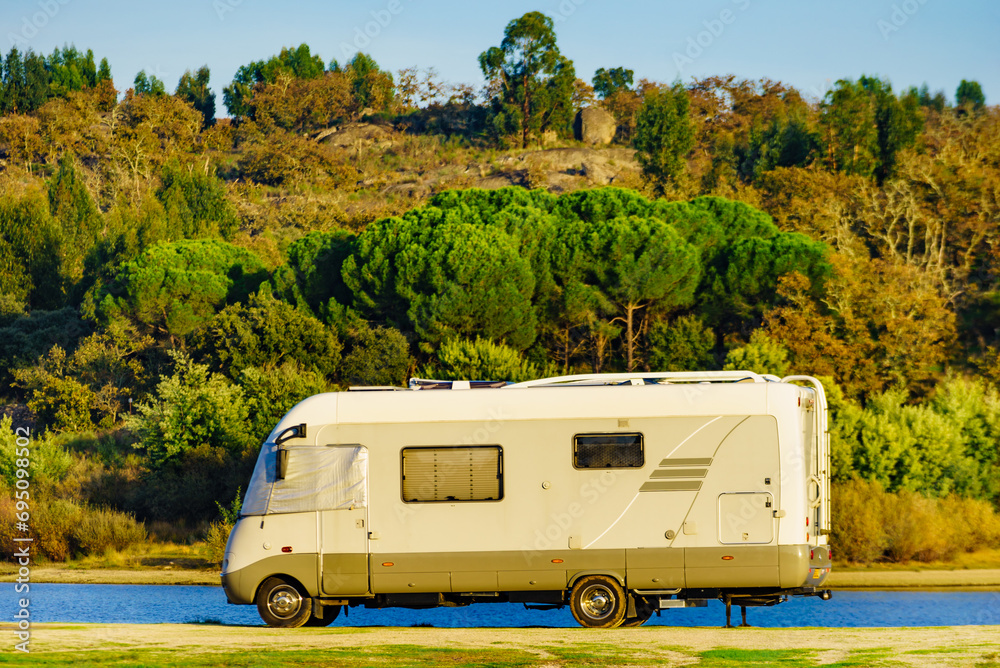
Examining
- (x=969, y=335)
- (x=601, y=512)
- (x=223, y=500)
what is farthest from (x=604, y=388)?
(x=969, y=335)

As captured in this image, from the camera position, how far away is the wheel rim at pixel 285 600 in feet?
45.6

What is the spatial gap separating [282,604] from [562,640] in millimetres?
4038

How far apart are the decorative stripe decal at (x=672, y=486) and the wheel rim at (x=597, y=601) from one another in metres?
1.37

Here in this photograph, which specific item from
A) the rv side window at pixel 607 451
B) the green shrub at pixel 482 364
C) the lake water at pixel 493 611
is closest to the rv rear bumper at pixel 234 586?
the lake water at pixel 493 611

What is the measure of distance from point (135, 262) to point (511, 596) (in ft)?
138

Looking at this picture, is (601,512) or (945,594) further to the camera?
(945,594)

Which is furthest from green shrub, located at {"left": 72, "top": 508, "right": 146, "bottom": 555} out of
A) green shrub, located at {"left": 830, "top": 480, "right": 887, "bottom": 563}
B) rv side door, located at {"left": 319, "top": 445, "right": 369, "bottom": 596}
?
green shrub, located at {"left": 830, "top": 480, "right": 887, "bottom": 563}

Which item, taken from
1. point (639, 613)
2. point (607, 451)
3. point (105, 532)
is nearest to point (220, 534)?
point (105, 532)

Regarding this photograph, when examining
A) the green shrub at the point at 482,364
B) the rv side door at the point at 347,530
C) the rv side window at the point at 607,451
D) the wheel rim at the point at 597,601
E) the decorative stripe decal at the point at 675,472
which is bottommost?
the wheel rim at the point at 597,601

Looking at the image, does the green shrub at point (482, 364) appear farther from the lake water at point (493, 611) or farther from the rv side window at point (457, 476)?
the rv side window at point (457, 476)

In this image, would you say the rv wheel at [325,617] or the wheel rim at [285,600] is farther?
the rv wheel at [325,617]

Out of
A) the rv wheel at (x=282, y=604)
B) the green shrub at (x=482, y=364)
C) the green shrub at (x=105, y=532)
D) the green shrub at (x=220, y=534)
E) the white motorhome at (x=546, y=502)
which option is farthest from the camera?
the green shrub at (x=482, y=364)

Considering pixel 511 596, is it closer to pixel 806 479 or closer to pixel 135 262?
pixel 806 479

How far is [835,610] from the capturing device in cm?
2119
